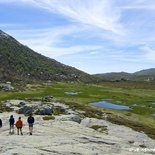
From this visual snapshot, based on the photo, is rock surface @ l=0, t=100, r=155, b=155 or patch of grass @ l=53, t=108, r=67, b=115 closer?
rock surface @ l=0, t=100, r=155, b=155

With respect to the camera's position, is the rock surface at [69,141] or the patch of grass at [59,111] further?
the patch of grass at [59,111]

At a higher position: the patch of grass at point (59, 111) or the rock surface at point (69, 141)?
the patch of grass at point (59, 111)

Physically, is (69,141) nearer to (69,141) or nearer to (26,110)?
(69,141)

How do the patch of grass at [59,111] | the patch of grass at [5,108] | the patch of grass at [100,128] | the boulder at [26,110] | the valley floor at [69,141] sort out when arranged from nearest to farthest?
the valley floor at [69,141] → the patch of grass at [100,128] → the boulder at [26,110] → the patch of grass at [59,111] → the patch of grass at [5,108]

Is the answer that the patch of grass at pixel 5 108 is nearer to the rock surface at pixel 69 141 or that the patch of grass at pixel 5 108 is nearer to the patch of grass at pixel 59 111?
the patch of grass at pixel 59 111

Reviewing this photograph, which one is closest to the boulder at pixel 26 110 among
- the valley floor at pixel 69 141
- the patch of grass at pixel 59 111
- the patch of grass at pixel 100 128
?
the patch of grass at pixel 59 111

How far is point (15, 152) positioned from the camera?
45500mm

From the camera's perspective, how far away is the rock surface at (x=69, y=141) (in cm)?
4856

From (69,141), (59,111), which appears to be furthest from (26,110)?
(69,141)

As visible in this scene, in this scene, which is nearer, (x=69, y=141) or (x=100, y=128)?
(x=69, y=141)

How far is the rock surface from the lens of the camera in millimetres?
48562

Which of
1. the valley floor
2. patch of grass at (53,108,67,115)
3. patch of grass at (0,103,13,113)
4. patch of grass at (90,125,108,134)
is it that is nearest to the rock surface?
the valley floor

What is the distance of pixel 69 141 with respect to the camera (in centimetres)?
5488

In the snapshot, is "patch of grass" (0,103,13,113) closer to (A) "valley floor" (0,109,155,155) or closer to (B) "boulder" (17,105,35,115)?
(B) "boulder" (17,105,35,115)
